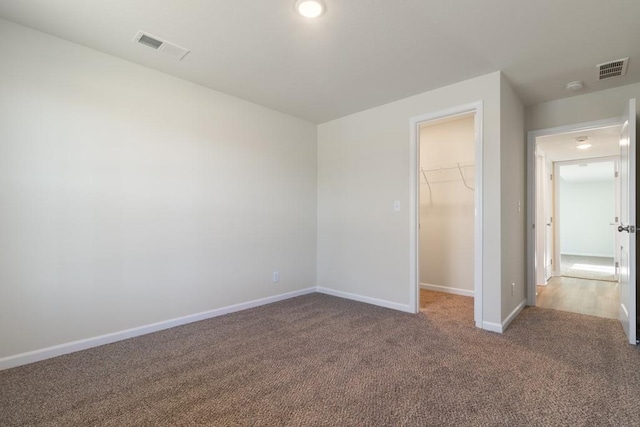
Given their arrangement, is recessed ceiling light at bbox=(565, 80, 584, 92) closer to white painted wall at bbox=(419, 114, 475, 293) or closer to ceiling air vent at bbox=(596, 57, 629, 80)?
ceiling air vent at bbox=(596, 57, 629, 80)

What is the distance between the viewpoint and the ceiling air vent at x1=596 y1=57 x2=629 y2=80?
8.73ft

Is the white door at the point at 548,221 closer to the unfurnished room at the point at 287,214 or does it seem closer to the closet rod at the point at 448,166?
the unfurnished room at the point at 287,214

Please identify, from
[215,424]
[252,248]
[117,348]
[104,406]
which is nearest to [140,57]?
[252,248]

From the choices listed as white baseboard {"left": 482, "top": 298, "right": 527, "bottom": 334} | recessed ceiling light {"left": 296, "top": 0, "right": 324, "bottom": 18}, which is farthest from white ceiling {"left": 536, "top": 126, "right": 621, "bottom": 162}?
recessed ceiling light {"left": 296, "top": 0, "right": 324, "bottom": 18}

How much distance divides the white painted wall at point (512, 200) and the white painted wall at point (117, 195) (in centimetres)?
131

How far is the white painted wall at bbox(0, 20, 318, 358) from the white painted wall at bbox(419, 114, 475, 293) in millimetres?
1327

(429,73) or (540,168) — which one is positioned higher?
(429,73)

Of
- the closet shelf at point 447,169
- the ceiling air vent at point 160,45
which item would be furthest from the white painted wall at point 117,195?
the closet shelf at point 447,169

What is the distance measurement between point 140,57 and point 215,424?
9.32ft

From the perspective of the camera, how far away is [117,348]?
2.49m

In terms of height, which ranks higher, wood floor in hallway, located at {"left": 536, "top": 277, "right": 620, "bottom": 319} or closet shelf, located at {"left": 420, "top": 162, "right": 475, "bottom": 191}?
closet shelf, located at {"left": 420, "top": 162, "right": 475, "bottom": 191}

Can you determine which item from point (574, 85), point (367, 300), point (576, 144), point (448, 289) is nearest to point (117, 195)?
point (367, 300)

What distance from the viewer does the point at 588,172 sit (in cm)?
798

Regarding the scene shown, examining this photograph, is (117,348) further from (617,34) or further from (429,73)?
(617,34)
